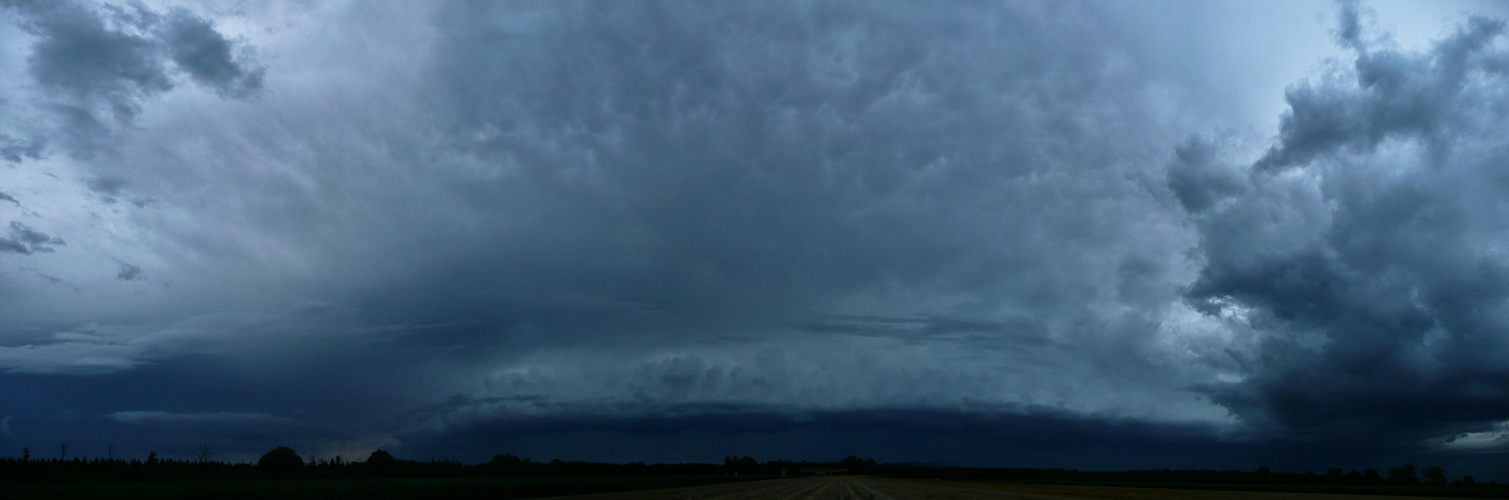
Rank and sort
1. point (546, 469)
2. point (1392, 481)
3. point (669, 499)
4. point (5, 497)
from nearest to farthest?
point (5, 497) < point (669, 499) < point (1392, 481) < point (546, 469)

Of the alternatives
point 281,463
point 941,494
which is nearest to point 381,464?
point 281,463

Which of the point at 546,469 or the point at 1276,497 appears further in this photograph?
the point at 546,469

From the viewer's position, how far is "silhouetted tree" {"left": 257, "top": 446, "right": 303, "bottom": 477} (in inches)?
3910

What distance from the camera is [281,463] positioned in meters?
104

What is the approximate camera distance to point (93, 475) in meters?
73.8

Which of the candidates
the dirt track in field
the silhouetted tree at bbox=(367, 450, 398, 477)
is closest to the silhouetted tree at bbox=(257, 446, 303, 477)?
the silhouetted tree at bbox=(367, 450, 398, 477)

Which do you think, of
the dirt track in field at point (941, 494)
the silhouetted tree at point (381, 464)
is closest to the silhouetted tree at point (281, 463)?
the silhouetted tree at point (381, 464)

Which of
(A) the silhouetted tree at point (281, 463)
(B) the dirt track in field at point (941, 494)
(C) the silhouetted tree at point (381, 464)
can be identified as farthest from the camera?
(C) the silhouetted tree at point (381, 464)

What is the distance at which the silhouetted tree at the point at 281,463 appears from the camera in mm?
99319

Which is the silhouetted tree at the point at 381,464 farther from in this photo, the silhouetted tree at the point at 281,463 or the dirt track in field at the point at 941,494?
the dirt track in field at the point at 941,494

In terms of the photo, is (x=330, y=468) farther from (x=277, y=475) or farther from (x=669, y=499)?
(x=669, y=499)

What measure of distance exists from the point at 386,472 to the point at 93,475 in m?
50.0

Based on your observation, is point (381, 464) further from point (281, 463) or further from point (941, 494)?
point (941, 494)

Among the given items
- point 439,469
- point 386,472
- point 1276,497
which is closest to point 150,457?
point 386,472
